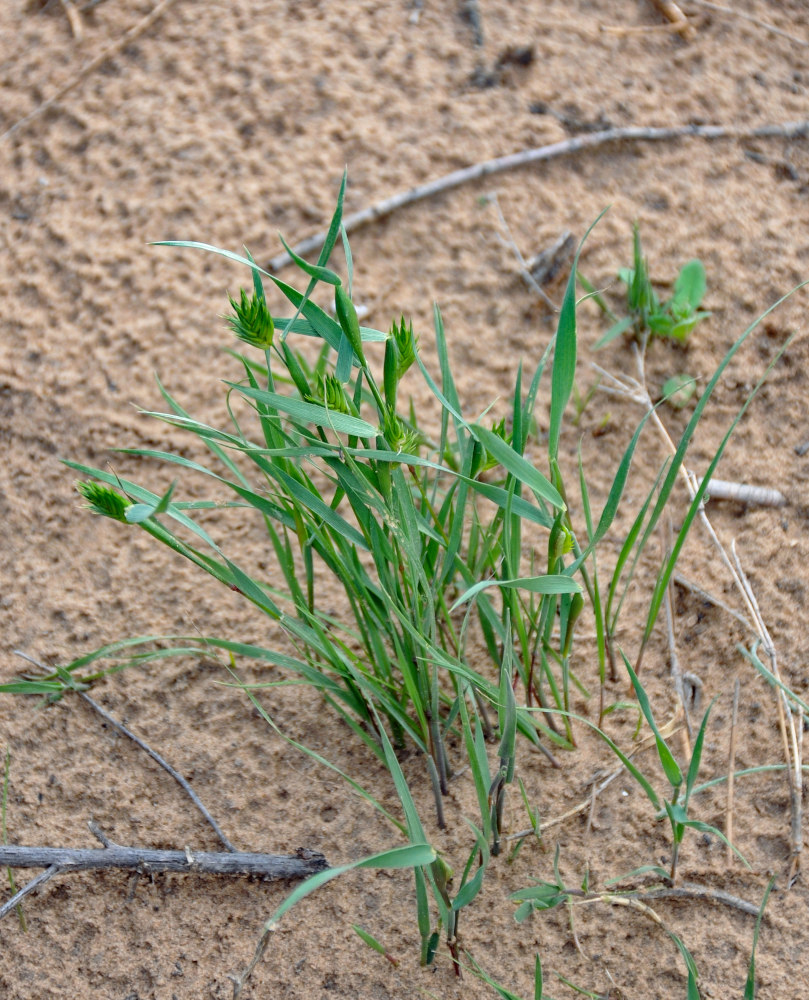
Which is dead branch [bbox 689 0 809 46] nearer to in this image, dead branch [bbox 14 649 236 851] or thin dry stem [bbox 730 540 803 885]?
thin dry stem [bbox 730 540 803 885]

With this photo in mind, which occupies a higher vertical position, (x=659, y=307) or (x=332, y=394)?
(x=332, y=394)

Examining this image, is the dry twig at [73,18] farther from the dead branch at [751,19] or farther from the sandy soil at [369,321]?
the dead branch at [751,19]

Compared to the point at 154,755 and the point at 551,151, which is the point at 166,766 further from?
the point at 551,151

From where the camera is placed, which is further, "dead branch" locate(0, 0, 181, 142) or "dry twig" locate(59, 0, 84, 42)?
"dry twig" locate(59, 0, 84, 42)

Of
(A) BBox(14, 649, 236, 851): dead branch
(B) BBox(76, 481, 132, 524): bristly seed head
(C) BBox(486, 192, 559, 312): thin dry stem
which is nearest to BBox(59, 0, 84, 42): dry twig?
(C) BBox(486, 192, 559, 312): thin dry stem

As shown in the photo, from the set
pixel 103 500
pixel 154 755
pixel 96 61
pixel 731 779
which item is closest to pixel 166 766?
pixel 154 755

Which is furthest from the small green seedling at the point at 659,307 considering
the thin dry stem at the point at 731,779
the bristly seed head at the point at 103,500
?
the bristly seed head at the point at 103,500

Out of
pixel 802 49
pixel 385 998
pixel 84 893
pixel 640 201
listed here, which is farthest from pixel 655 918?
pixel 802 49
